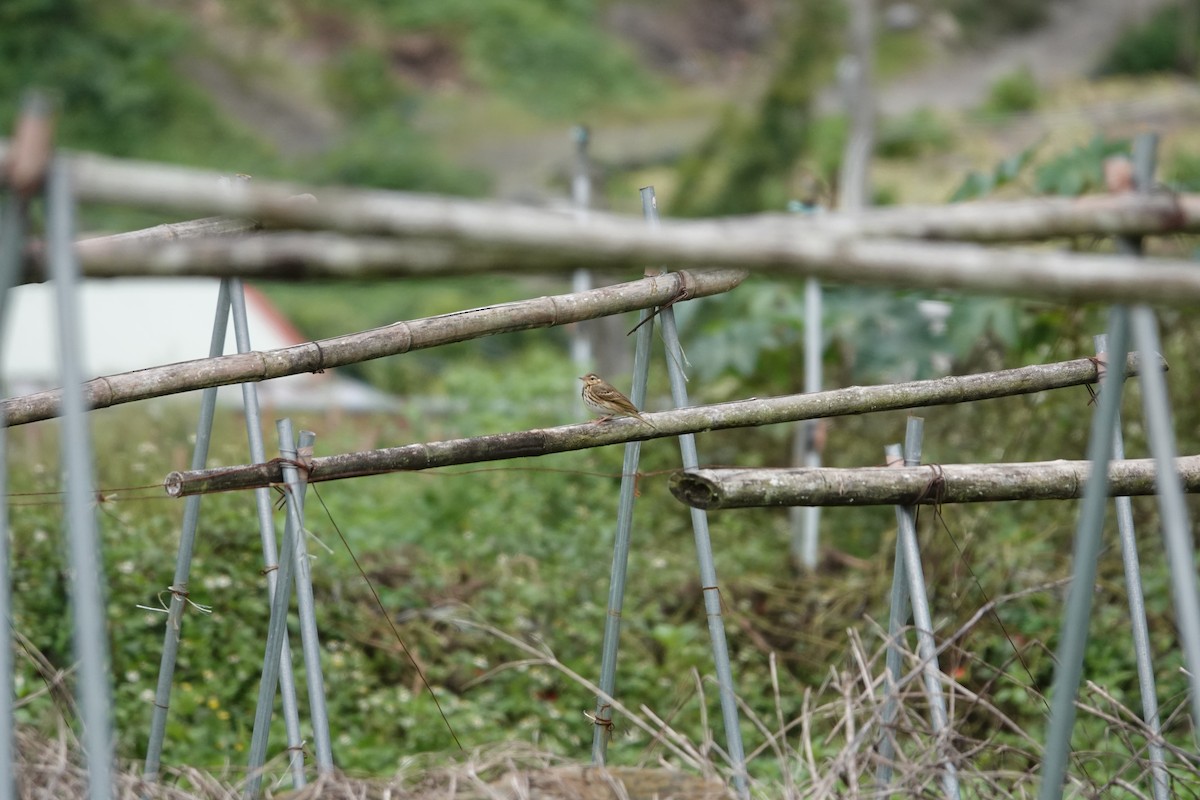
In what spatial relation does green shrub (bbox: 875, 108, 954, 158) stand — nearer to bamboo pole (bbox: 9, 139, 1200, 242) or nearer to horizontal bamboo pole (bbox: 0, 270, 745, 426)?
horizontal bamboo pole (bbox: 0, 270, 745, 426)

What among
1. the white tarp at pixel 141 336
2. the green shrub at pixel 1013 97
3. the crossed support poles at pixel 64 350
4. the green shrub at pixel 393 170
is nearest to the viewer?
the crossed support poles at pixel 64 350

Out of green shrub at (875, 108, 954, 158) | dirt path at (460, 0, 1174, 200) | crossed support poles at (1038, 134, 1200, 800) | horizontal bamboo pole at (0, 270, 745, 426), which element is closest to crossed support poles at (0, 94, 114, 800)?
horizontal bamboo pole at (0, 270, 745, 426)

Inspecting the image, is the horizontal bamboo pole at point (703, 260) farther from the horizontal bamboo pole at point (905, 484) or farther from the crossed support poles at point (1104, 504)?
the horizontal bamboo pole at point (905, 484)

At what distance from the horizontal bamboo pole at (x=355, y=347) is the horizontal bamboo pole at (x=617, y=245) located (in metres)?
1.07

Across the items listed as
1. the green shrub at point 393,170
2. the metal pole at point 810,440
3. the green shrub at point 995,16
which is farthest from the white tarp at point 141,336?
the green shrub at point 995,16

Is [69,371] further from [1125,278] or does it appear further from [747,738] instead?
[747,738]

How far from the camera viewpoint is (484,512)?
601 cm

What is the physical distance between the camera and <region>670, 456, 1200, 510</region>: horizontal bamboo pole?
2.46 m

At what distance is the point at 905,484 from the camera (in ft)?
8.46

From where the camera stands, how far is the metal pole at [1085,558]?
5.89ft

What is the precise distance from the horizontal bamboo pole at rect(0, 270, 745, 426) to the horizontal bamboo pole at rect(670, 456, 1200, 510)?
606 millimetres

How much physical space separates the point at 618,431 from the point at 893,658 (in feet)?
2.50

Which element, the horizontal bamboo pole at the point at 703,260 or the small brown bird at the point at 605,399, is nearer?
the horizontal bamboo pole at the point at 703,260

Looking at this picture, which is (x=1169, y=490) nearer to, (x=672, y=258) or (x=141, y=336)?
(x=672, y=258)
